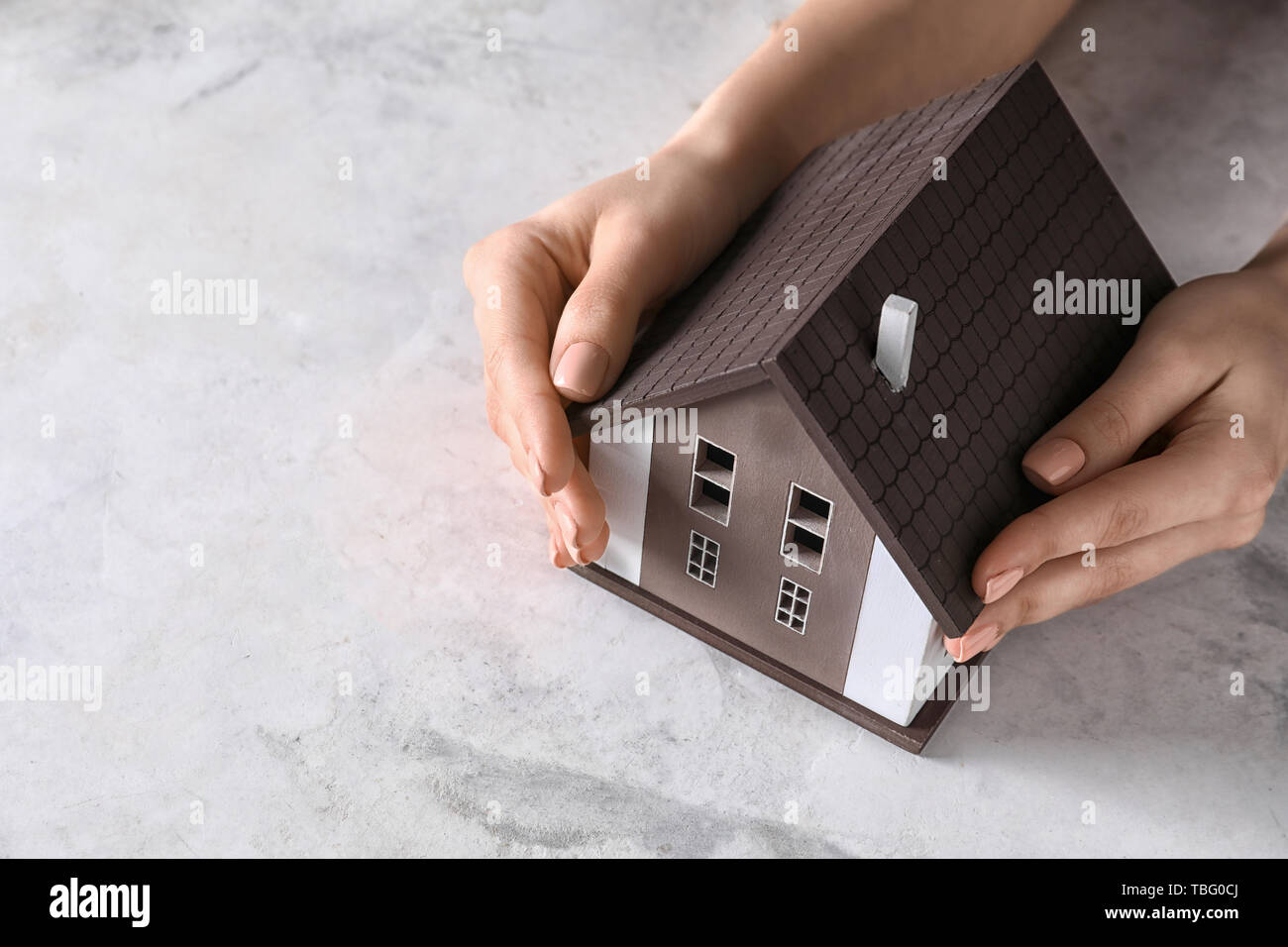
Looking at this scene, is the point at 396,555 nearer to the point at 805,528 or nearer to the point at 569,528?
the point at 569,528

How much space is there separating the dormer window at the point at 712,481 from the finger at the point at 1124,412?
0.37 metres

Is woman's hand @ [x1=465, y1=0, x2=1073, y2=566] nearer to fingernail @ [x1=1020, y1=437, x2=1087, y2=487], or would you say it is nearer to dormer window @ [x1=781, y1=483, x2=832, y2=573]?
dormer window @ [x1=781, y1=483, x2=832, y2=573]

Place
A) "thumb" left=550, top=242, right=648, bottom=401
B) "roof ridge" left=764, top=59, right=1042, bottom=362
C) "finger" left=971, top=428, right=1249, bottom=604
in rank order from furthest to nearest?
"thumb" left=550, top=242, right=648, bottom=401
"finger" left=971, top=428, right=1249, bottom=604
"roof ridge" left=764, top=59, right=1042, bottom=362

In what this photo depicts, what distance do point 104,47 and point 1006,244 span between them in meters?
1.98

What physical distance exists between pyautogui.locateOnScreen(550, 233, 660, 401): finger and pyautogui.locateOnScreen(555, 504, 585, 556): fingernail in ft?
0.59

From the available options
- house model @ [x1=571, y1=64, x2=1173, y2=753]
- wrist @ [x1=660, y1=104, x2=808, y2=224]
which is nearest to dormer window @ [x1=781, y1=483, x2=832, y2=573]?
house model @ [x1=571, y1=64, x2=1173, y2=753]

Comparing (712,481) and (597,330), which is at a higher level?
(597,330)

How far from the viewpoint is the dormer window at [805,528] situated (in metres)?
1.58

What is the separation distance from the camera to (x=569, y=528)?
5.70ft

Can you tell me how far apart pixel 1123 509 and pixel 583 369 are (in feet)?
2.30

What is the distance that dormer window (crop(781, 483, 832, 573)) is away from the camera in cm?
158

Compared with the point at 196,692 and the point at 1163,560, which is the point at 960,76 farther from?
the point at 196,692

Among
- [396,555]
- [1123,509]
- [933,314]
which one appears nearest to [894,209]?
[933,314]

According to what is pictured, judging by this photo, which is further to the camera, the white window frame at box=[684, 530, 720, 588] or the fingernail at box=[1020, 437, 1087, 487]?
the white window frame at box=[684, 530, 720, 588]
